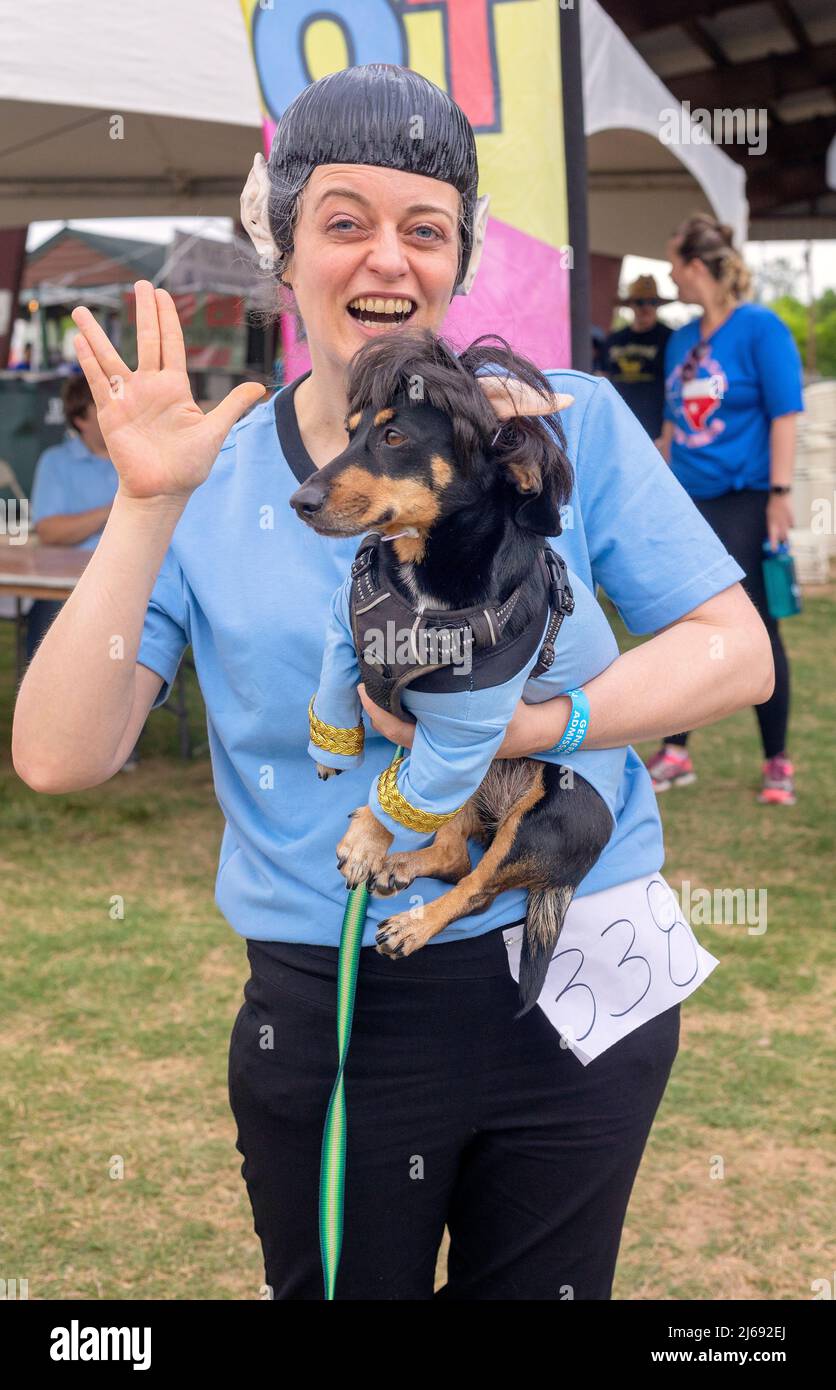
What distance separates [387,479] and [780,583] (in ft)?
15.3

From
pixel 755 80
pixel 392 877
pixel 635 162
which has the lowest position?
pixel 392 877

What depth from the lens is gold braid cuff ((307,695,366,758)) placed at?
1.33m

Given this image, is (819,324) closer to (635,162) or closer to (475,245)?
(635,162)

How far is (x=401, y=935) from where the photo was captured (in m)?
1.40

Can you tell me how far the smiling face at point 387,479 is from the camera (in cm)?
118

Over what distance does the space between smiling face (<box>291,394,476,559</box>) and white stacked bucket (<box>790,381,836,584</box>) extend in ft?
39.4

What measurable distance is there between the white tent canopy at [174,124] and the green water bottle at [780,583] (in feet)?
7.36

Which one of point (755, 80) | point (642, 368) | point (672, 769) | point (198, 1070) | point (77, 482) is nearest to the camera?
point (198, 1070)

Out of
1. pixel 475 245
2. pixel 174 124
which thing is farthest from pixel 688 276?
pixel 475 245

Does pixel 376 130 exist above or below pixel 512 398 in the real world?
above

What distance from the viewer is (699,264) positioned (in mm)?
5770

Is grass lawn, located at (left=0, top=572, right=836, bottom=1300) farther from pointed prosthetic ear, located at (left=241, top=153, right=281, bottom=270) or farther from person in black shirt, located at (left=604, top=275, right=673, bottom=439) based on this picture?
person in black shirt, located at (left=604, top=275, right=673, bottom=439)

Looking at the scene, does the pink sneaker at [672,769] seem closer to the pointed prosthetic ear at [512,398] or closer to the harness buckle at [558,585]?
the harness buckle at [558,585]
